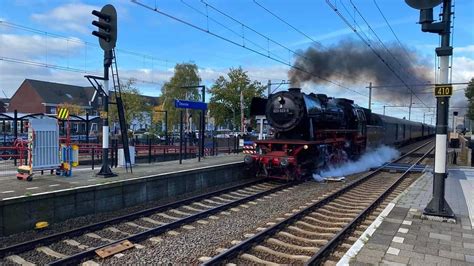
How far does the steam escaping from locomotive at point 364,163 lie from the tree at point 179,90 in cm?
3579

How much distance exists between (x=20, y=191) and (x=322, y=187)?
8.98m

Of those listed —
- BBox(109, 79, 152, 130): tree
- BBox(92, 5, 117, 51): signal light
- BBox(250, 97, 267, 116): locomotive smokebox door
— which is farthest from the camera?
BBox(109, 79, 152, 130): tree

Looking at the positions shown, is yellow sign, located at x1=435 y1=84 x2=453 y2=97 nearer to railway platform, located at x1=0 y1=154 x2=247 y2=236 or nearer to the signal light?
railway platform, located at x1=0 y1=154 x2=247 y2=236

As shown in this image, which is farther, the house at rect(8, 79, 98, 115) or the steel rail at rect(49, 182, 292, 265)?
the house at rect(8, 79, 98, 115)

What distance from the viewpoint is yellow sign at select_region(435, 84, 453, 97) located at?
24.3ft

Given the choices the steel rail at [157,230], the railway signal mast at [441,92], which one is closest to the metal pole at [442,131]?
the railway signal mast at [441,92]

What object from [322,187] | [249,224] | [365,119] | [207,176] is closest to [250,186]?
[207,176]

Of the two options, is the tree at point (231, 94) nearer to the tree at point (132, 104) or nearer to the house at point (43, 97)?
the tree at point (132, 104)

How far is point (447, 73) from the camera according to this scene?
741 centimetres

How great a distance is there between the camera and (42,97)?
61.7m

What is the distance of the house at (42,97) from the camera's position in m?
61.8

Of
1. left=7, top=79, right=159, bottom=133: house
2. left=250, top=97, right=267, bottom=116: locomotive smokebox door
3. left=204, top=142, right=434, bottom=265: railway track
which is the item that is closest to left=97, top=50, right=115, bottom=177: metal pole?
left=204, top=142, right=434, bottom=265: railway track

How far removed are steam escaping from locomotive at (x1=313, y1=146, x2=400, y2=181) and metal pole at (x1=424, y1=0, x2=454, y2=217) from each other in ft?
23.4

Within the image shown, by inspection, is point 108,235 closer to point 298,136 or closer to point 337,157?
point 298,136
